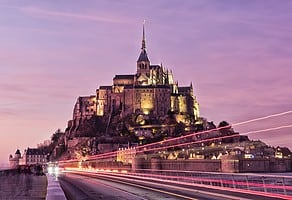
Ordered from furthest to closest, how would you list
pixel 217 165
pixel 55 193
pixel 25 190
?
pixel 217 165 → pixel 25 190 → pixel 55 193

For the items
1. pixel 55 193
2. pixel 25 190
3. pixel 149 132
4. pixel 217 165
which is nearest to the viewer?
pixel 55 193

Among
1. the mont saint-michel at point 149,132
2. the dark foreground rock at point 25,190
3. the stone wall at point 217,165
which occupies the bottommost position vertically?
the dark foreground rock at point 25,190

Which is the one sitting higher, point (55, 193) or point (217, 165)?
point (217, 165)

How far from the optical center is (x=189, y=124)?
186m

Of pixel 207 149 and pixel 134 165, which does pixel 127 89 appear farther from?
pixel 134 165

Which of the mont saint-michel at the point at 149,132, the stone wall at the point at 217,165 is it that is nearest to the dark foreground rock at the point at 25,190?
the stone wall at the point at 217,165

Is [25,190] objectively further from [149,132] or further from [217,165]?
[149,132]

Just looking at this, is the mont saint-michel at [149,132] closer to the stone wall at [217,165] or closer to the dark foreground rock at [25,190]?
the stone wall at [217,165]

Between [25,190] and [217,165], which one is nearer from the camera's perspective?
[25,190]

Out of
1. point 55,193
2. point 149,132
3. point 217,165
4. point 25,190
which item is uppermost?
point 149,132

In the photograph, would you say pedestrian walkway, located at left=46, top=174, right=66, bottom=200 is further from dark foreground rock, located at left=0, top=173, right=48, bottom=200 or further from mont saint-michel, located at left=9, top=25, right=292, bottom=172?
mont saint-michel, located at left=9, top=25, right=292, bottom=172

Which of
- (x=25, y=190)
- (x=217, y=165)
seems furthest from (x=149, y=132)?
(x=25, y=190)

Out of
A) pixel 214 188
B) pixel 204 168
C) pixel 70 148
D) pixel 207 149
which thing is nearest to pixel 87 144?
pixel 70 148

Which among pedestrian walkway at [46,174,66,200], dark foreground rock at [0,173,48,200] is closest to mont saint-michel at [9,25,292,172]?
dark foreground rock at [0,173,48,200]
